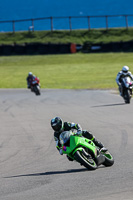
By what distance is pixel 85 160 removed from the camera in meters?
7.87

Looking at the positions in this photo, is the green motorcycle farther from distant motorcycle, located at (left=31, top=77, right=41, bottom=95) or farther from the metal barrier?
the metal barrier

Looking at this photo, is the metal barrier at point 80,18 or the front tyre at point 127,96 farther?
the metal barrier at point 80,18

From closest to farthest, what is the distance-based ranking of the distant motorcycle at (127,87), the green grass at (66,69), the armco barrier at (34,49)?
the distant motorcycle at (127,87)
the green grass at (66,69)
the armco barrier at (34,49)

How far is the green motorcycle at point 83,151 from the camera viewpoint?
7898 mm

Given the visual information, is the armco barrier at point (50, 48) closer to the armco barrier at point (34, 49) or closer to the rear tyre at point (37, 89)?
the armco barrier at point (34, 49)

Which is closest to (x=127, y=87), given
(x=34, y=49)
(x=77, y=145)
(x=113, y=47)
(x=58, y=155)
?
(x=58, y=155)

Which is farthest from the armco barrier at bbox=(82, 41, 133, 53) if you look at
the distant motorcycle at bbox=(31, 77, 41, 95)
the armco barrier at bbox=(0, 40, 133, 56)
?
the distant motorcycle at bbox=(31, 77, 41, 95)

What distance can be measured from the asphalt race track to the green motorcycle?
0.15 m

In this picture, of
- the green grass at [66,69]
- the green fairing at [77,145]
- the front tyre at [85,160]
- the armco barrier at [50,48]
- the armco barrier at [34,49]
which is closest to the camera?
the front tyre at [85,160]

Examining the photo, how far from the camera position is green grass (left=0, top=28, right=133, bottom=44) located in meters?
53.3

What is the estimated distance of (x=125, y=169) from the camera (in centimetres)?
794

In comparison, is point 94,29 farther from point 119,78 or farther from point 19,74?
point 119,78

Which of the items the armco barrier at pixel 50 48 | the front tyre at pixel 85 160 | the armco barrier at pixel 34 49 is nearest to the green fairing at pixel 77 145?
the front tyre at pixel 85 160

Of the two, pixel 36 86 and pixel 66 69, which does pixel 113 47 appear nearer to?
pixel 66 69
